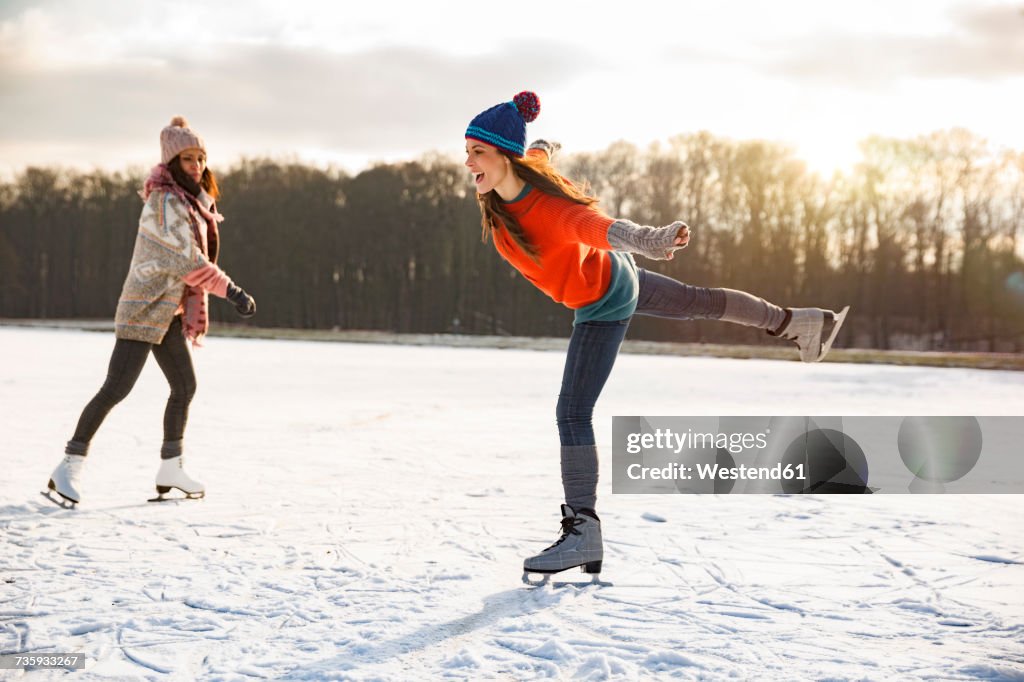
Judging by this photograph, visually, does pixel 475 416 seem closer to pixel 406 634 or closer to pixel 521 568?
pixel 521 568

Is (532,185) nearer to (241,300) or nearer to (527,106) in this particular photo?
(527,106)

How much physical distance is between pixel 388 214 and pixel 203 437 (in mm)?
21447

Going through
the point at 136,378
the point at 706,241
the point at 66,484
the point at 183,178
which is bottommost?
the point at 66,484

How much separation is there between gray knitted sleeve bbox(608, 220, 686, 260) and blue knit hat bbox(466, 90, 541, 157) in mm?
511

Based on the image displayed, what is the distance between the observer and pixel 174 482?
4.12 metres

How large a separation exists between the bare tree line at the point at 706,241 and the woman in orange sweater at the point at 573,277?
17.8m

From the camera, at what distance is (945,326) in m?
22.5

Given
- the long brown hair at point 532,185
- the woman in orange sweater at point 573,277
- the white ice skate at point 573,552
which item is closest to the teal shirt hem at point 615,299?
the woman in orange sweater at point 573,277

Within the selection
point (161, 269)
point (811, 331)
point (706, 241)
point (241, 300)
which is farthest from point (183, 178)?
point (706, 241)

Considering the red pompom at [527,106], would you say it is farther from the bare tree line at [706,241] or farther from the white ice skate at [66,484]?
the bare tree line at [706,241]

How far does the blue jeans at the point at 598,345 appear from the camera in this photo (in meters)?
2.93

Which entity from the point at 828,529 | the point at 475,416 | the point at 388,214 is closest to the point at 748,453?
the point at 828,529

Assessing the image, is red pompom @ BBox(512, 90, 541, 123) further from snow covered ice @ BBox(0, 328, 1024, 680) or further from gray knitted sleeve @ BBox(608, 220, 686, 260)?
snow covered ice @ BBox(0, 328, 1024, 680)

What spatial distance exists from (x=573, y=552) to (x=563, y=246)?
104cm
